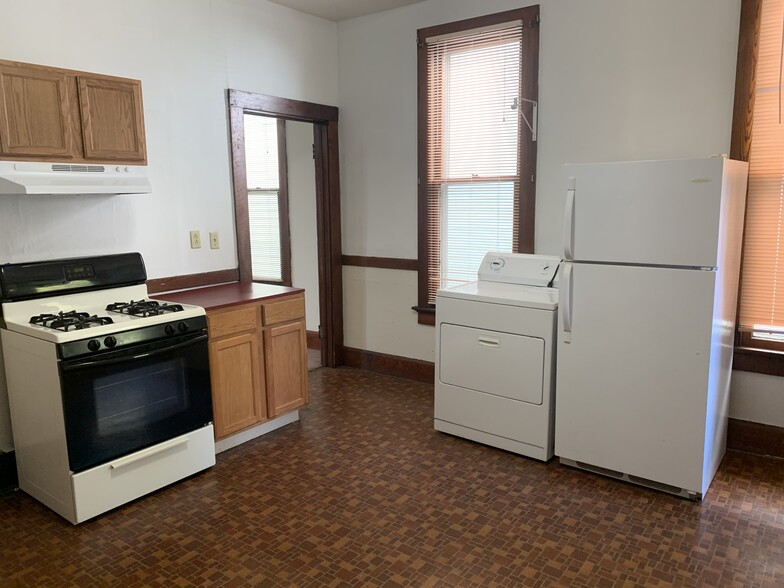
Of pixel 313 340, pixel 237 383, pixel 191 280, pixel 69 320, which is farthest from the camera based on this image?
pixel 313 340

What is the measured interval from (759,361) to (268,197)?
437 centimetres

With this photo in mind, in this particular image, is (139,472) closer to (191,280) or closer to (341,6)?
(191,280)

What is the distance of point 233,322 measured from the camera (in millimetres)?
3361

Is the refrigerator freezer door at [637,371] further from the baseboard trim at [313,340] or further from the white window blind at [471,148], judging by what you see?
the baseboard trim at [313,340]

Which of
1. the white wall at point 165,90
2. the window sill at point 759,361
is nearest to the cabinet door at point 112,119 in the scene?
the white wall at point 165,90

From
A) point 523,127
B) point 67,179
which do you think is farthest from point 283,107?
point 67,179

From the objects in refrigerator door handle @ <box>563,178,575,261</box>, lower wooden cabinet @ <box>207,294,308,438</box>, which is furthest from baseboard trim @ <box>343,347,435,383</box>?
refrigerator door handle @ <box>563,178,575,261</box>

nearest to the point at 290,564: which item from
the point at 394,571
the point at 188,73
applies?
the point at 394,571

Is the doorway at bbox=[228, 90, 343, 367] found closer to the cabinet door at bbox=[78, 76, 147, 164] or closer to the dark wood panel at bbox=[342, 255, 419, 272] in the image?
the dark wood panel at bbox=[342, 255, 419, 272]

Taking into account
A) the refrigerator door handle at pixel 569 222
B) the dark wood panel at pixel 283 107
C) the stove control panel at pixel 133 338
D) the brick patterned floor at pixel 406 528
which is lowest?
the brick patterned floor at pixel 406 528

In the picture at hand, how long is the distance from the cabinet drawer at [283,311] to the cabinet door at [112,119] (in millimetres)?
1114

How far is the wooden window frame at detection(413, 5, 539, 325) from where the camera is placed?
3.77 m

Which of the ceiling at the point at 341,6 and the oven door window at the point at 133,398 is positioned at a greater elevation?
the ceiling at the point at 341,6

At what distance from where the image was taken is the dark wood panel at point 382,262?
4617 millimetres
